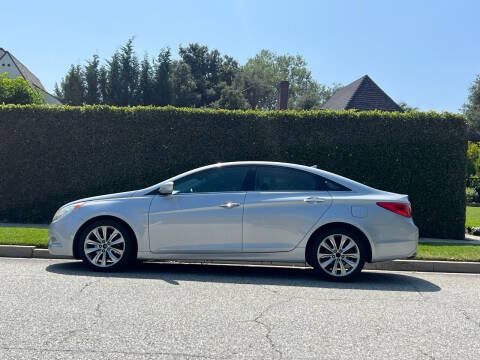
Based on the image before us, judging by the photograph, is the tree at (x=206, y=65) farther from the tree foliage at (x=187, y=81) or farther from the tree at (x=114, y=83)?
the tree at (x=114, y=83)

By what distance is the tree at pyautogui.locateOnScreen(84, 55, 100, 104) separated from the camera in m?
41.7

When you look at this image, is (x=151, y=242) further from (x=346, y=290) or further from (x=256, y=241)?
(x=346, y=290)

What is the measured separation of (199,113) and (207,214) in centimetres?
587

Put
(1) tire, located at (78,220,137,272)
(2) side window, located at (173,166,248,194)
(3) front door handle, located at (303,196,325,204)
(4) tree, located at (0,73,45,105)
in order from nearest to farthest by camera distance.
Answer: (3) front door handle, located at (303,196,325,204) → (1) tire, located at (78,220,137,272) → (2) side window, located at (173,166,248,194) → (4) tree, located at (0,73,45,105)

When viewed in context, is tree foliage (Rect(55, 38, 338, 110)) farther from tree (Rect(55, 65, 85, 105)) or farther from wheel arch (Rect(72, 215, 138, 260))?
wheel arch (Rect(72, 215, 138, 260))

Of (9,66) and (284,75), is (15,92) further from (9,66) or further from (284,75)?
(284,75)

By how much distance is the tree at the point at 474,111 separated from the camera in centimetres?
5603

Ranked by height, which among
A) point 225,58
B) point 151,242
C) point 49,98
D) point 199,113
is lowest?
point 151,242

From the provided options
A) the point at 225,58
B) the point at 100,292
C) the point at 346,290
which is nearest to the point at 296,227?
the point at 346,290

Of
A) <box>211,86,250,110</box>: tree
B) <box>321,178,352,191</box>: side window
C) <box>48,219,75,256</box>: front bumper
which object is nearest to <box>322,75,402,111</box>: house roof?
<box>321,178,352,191</box>: side window

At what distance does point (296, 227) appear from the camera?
6.78 metres

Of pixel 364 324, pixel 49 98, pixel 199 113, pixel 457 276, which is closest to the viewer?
pixel 364 324

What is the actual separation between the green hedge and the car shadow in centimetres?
460

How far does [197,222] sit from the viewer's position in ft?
22.5
